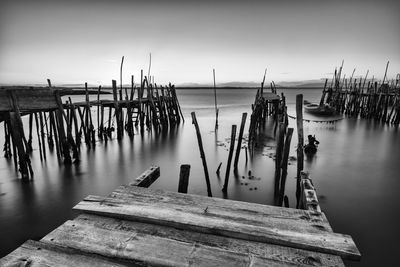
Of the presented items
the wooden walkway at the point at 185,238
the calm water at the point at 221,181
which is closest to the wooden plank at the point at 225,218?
the wooden walkway at the point at 185,238

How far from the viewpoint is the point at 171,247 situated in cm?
202

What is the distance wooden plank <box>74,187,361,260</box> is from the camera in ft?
6.88

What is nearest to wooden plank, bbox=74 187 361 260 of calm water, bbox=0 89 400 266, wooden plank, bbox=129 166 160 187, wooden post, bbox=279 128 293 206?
wooden plank, bbox=129 166 160 187

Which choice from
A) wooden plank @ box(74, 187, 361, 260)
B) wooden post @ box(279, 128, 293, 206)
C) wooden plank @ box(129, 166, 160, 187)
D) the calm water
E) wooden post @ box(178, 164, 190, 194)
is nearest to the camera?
wooden plank @ box(74, 187, 361, 260)

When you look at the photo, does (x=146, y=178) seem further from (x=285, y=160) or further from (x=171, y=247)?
(x=285, y=160)

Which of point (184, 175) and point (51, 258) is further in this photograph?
point (184, 175)

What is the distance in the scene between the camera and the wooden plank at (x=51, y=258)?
1.80 metres

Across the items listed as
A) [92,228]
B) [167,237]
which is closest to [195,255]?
[167,237]

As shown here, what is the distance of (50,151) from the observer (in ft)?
33.9

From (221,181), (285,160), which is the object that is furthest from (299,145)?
(221,181)

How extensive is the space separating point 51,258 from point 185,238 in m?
1.07

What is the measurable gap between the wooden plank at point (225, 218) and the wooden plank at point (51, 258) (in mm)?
562

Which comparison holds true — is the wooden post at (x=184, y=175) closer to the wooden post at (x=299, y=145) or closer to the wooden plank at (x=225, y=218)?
the wooden plank at (x=225, y=218)

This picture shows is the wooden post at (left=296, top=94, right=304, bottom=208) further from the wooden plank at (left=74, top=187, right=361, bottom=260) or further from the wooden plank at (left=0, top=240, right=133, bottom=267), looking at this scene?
the wooden plank at (left=0, top=240, right=133, bottom=267)
